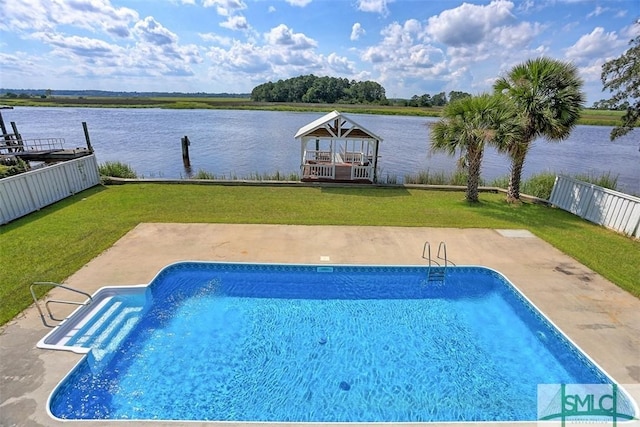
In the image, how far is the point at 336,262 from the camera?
798cm

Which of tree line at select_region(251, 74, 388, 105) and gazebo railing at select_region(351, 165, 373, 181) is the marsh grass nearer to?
gazebo railing at select_region(351, 165, 373, 181)

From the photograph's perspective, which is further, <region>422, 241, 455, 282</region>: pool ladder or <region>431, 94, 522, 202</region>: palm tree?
<region>431, 94, 522, 202</region>: palm tree

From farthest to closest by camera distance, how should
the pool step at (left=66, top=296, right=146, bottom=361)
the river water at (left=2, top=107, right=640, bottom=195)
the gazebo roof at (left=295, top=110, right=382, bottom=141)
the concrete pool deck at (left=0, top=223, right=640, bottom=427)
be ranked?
the river water at (left=2, top=107, right=640, bottom=195)
the gazebo roof at (left=295, top=110, right=382, bottom=141)
the pool step at (left=66, top=296, right=146, bottom=361)
the concrete pool deck at (left=0, top=223, right=640, bottom=427)

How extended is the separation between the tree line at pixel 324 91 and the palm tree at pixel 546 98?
273 ft

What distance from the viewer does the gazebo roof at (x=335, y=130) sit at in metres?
15.6

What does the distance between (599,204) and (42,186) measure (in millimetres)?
18526

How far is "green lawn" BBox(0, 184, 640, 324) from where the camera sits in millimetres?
7590

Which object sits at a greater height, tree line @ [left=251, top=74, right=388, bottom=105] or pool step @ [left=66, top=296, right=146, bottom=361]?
tree line @ [left=251, top=74, right=388, bottom=105]

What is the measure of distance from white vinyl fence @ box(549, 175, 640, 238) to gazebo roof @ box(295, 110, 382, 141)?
7708mm

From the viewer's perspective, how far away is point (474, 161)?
12430 millimetres

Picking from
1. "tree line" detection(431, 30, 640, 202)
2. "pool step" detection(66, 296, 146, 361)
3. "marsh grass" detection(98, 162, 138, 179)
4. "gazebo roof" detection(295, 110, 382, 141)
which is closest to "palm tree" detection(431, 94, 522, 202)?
"tree line" detection(431, 30, 640, 202)

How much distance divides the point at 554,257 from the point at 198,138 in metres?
35.6

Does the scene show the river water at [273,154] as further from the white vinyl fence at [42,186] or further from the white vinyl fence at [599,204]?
the white vinyl fence at [42,186]

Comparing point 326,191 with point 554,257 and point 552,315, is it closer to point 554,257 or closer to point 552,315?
point 554,257
